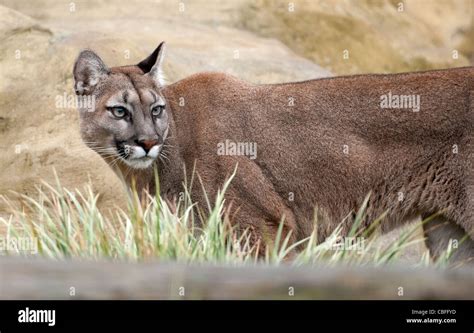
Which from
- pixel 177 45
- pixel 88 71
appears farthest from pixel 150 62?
pixel 177 45

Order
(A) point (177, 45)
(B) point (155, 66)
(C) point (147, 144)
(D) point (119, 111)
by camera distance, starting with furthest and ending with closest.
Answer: (A) point (177, 45) → (B) point (155, 66) → (D) point (119, 111) → (C) point (147, 144)

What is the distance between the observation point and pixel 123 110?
7.62 m

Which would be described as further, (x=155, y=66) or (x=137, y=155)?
(x=155, y=66)

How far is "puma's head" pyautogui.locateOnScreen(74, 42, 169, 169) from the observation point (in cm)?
745

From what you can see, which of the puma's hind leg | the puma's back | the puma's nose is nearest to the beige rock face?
the puma's back

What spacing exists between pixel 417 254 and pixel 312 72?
2.62 m

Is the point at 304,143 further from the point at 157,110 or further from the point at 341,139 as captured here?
the point at 157,110

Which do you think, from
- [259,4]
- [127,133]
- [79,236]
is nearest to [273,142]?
[127,133]

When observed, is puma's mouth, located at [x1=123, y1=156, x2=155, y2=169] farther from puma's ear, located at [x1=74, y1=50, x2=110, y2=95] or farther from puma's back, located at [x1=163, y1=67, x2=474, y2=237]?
puma's ear, located at [x1=74, y1=50, x2=110, y2=95]

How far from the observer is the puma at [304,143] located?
296 inches

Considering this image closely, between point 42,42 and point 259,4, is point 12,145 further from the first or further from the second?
point 259,4

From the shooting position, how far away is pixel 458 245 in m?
7.68

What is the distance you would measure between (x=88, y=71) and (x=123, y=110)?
0.53m
